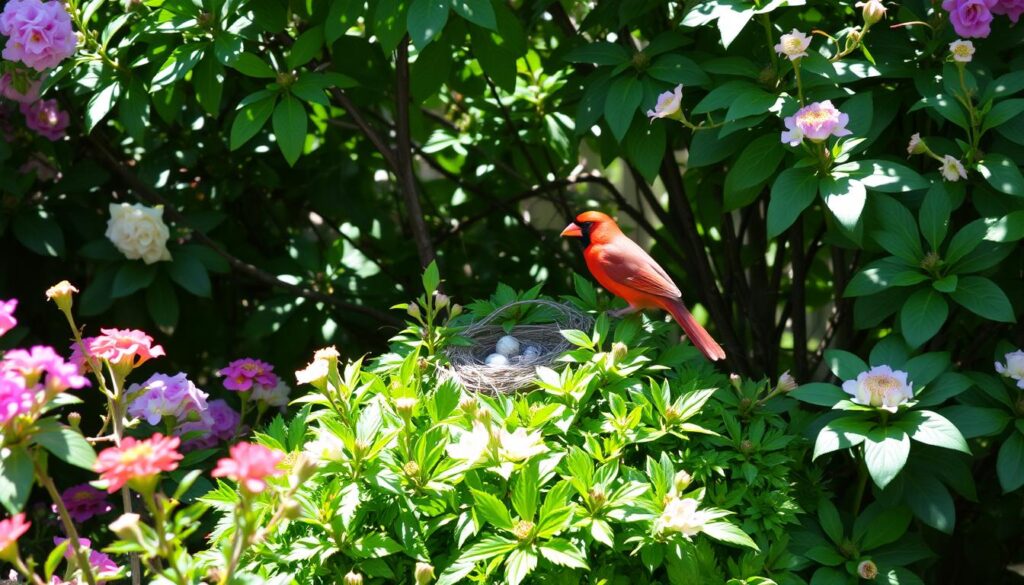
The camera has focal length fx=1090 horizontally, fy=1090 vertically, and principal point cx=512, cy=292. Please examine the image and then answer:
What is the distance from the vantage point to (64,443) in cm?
152

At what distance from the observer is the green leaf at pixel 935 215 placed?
87.0 inches

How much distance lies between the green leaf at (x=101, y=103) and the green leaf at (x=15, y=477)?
1.22m

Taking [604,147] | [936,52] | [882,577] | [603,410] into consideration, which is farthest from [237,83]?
[882,577]

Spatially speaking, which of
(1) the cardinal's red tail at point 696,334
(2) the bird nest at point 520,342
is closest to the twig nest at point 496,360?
(2) the bird nest at point 520,342

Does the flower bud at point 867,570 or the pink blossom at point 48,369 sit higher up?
the pink blossom at point 48,369

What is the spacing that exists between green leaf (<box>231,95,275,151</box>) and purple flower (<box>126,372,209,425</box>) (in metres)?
0.53

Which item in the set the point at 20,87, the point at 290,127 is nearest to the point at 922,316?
the point at 290,127

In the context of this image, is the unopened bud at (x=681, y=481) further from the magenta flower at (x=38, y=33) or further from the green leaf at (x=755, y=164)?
the magenta flower at (x=38, y=33)

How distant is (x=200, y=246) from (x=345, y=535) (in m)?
1.49

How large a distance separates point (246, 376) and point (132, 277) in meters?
0.57

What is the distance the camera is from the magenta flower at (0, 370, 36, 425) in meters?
1.45

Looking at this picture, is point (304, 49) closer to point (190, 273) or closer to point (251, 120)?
point (251, 120)

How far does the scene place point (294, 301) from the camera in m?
3.27

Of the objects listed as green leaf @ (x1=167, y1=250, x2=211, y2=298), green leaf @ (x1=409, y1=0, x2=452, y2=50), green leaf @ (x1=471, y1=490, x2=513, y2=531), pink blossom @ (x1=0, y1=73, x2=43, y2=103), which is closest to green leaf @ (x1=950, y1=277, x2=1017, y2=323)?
green leaf @ (x1=471, y1=490, x2=513, y2=531)
